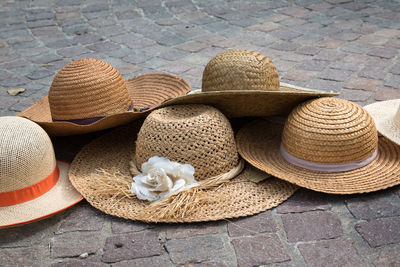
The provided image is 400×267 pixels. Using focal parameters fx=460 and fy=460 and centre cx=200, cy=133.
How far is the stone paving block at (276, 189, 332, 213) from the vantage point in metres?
2.47

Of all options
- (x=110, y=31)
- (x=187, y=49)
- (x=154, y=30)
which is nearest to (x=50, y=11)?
(x=110, y=31)

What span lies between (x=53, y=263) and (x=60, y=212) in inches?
16.6

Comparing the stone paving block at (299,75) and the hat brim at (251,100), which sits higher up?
the hat brim at (251,100)

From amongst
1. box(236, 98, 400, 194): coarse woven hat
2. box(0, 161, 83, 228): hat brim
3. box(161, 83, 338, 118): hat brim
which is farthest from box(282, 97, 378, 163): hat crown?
box(0, 161, 83, 228): hat brim

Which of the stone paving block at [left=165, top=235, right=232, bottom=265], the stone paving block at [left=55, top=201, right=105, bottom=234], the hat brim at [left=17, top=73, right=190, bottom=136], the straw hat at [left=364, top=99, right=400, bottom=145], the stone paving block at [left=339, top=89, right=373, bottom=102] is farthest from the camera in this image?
the stone paving block at [left=339, top=89, right=373, bottom=102]

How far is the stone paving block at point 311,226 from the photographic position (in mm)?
2271

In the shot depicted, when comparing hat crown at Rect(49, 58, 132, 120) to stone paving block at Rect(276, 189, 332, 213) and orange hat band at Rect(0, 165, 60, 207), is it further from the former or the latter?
stone paving block at Rect(276, 189, 332, 213)

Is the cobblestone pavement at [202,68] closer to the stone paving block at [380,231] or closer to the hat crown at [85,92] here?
the stone paving block at [380,231]

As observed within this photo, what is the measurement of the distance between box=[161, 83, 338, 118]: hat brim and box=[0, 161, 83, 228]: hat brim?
767 millimetres

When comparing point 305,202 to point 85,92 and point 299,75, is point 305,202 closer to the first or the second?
point 85,92

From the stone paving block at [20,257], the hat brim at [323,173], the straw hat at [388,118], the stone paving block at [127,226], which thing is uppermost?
the straw hat at [388,118]

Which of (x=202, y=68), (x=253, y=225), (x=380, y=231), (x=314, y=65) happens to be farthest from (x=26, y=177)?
(x=314, y=65)

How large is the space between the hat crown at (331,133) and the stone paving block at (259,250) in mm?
574

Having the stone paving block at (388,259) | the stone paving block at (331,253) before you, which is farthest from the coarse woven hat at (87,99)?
the stone paving block at (388,259)
